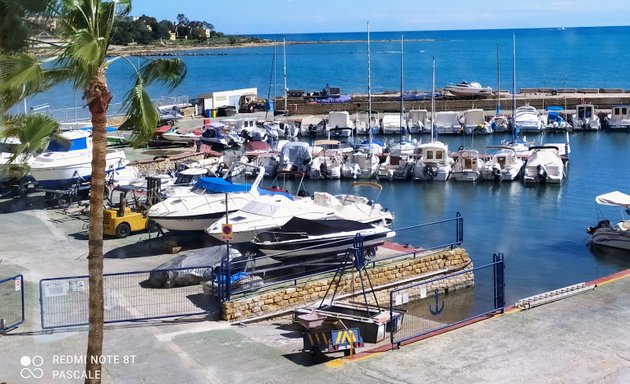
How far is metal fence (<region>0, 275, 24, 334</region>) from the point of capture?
1712 centimetres

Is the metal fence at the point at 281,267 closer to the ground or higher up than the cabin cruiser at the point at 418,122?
closer to the ground

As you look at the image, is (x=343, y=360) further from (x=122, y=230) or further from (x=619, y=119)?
(x=619, y=119)

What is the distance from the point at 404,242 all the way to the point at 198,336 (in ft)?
42.3

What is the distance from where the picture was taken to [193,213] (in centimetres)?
2519

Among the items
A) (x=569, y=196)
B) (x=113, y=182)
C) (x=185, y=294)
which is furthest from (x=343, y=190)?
(x=185, y=294)

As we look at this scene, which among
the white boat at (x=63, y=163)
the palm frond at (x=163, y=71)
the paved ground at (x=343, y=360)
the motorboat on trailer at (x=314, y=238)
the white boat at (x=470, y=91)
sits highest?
the white boat at (x=470, y=91)

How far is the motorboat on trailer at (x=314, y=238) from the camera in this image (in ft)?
74.7

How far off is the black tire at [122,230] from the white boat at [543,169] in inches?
966

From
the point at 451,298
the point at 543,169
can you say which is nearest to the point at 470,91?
the point at 543,169

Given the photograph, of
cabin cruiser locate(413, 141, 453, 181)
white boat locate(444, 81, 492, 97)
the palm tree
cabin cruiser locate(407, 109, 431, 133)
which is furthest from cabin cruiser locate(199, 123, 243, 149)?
the palm tree

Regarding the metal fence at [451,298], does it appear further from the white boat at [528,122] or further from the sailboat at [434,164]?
the white boat at [528,122]

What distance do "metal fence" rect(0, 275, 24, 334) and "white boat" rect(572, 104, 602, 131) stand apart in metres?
52.2

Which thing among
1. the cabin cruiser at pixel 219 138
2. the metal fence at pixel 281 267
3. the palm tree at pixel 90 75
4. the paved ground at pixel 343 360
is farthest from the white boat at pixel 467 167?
the palm tree at pixel 90 75

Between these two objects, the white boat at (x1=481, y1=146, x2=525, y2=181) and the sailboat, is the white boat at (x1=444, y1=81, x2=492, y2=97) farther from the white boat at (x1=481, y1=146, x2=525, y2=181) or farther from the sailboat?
the sailboat
